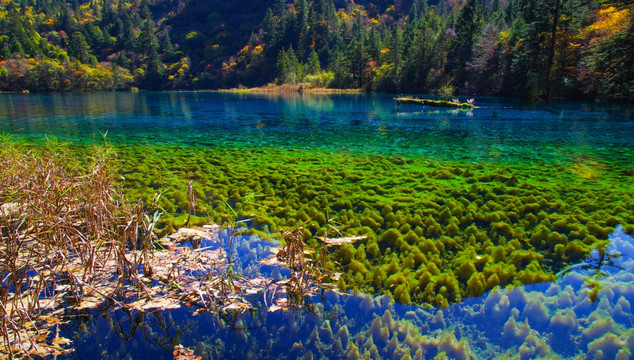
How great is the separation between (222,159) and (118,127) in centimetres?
1472

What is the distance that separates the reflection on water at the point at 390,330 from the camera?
4.13m

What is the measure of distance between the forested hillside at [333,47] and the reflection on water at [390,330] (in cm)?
2933

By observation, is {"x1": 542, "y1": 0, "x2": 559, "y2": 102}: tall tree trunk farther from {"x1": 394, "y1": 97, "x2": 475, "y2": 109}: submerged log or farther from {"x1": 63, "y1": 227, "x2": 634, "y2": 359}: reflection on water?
{"x1": 63, "y1": 227, "x2": 634, "y2": 359}: reflection on water


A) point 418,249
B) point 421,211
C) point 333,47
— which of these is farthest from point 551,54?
point 333,47

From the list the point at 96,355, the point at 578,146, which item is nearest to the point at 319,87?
the point at 578,146

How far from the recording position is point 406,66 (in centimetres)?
6912

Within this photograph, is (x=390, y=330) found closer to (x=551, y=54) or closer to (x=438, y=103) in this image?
(x=438, y=103)

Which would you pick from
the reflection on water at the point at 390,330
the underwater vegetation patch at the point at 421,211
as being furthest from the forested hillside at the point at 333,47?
the reflection on water at the point at 390,330

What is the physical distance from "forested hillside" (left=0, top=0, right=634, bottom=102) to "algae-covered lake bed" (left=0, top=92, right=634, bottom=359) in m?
24.6

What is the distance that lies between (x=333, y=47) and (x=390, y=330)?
112282 millimetres

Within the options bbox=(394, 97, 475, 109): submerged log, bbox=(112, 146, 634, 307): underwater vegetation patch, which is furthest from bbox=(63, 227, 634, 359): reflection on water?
bbox=(394, 97, 475, 109): submerged log

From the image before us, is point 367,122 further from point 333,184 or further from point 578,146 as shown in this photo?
point 333,184

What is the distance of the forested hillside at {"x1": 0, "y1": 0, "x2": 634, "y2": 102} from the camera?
134ft

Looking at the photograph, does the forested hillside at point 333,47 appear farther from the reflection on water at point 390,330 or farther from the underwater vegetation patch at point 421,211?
the reflection on water at point 390,330
